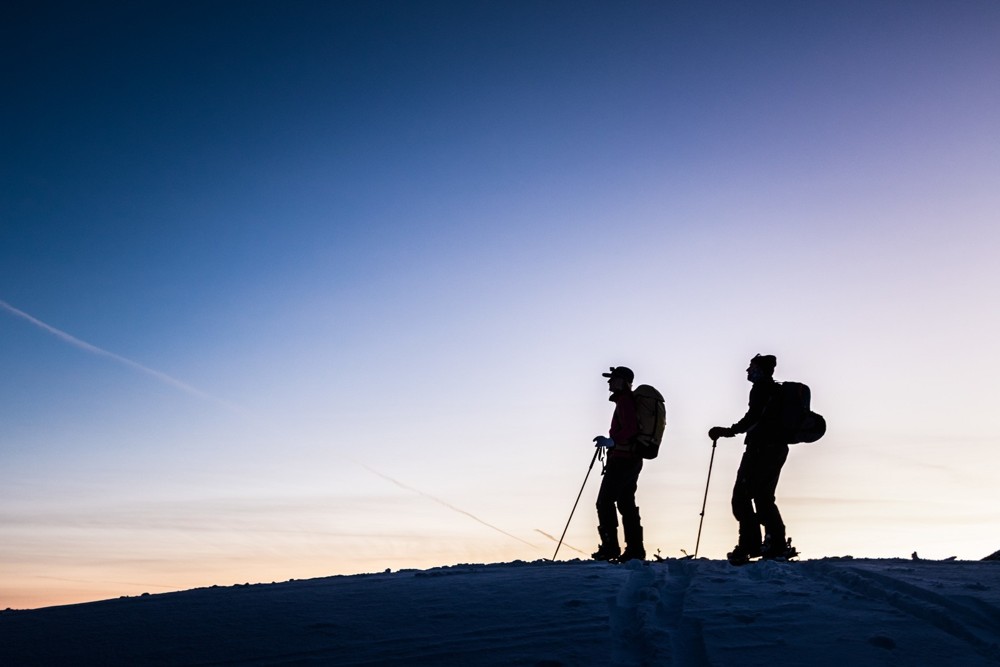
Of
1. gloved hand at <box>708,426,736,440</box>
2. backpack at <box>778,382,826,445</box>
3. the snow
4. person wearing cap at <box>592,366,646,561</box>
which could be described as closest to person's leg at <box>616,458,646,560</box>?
person wearing cap at <box>592,366,646,561</box>

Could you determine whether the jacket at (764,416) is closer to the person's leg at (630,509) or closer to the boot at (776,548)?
the boot at (776,548)

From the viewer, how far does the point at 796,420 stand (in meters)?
8.48

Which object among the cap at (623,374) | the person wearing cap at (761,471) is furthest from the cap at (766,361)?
the cap at (623,374)

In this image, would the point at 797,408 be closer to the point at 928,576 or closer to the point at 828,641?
the point at 928,576

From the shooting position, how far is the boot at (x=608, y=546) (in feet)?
31.2

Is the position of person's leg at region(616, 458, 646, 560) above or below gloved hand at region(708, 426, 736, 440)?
below

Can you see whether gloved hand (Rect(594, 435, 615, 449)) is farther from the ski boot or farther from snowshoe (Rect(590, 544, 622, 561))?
the ski boot

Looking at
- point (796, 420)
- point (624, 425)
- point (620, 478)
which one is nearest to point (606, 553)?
point (620, 478)

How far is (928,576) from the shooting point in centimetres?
630

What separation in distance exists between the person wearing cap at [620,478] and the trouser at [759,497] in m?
1.32

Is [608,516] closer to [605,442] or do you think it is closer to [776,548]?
[605,442]

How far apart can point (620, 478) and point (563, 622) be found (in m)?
4.53

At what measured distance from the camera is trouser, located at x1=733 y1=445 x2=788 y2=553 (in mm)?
8523

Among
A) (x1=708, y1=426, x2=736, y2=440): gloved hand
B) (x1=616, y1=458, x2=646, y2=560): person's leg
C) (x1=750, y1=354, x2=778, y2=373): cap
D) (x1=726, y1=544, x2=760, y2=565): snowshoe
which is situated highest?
(x1=750, y1=354, x2=778, y2=373): cap
